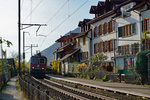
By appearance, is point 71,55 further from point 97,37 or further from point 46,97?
point 46,97

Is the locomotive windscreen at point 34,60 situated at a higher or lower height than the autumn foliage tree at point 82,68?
higher

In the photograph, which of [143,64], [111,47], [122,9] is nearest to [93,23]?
[111,47]

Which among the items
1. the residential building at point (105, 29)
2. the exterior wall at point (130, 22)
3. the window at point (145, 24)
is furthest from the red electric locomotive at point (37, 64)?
the window at point (145, 24)

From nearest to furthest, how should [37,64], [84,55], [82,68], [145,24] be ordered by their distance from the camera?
[145,24] → [82,68] → [37,64] → [84,55]

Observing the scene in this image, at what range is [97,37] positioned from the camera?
4616 cm

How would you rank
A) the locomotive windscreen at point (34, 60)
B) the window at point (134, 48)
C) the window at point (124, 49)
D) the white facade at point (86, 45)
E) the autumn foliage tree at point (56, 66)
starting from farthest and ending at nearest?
the autumn foliage tree at point (56, 66) < the white facade at point (86, 45) < the locomotive windscreen at point (34, 60) < the window at point (124, 49) < the window at point (134, 48)

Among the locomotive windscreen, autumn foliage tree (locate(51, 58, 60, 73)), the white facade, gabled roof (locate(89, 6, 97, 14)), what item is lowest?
autumn foliage tree (locate(51, 58, 60, 73))

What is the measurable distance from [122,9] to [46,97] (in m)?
29.4

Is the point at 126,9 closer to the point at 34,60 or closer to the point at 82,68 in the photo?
the point at 82,68

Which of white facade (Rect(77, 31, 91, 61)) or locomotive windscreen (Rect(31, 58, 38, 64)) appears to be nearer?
locomotive windscreen (Rect(31, 58, 38, 64))

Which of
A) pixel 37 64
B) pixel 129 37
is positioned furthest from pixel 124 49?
pixel 37 64

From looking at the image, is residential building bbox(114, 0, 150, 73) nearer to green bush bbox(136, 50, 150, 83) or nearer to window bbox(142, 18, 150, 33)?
window bbox(142, 18, 150, 33)

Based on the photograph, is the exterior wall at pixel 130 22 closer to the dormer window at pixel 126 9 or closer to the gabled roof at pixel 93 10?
the dormer window at pixel 126 9

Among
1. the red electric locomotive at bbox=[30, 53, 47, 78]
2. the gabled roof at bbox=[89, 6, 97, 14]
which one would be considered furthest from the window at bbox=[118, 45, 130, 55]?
the red electric locomotive at bbox=[30, 53, 47, 78]
